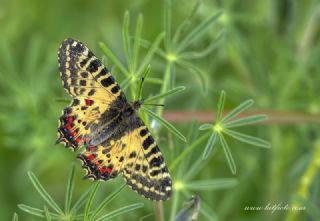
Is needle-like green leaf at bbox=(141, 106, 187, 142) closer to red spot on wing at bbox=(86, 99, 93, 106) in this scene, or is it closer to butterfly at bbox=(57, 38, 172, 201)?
butterfly at bbox=(57, 38, 172, 201)

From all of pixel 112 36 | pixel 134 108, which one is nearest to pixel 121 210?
pixel 134 108

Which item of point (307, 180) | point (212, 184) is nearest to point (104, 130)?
point (212, 184)

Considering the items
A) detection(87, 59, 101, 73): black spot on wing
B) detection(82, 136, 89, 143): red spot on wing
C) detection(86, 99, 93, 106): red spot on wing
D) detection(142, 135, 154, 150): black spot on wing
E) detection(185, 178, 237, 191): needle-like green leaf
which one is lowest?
detection(185, 178, 237, 191): needle-like green leaf

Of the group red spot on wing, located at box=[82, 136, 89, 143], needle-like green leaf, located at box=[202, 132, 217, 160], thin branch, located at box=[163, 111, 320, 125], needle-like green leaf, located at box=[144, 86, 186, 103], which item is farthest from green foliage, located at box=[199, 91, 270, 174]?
thin branch, located at box=[163, 111, 320, 125]

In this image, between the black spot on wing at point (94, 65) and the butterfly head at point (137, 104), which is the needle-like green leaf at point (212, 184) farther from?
the black spot on wing at point (94, 65)

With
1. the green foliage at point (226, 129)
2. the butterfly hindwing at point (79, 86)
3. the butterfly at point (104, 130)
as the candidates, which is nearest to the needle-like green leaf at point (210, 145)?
the green foliage at point (226, 129)

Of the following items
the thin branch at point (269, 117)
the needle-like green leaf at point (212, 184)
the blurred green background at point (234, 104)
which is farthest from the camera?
the blurred green background at point (234, 104)

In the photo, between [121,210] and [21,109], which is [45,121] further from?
[121,210]
